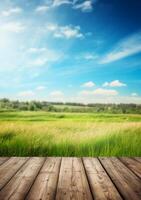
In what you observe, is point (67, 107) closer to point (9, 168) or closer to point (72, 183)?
point (9, 168)

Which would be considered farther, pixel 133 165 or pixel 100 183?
pixel 133 165

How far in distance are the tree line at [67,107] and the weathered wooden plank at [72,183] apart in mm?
5313

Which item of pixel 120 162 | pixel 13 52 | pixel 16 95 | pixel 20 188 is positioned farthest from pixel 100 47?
pixel 20 188

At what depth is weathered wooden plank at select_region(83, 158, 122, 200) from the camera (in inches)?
64.4

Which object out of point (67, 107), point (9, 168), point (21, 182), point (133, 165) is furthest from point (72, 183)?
point (67, 107)

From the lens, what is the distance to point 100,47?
291 inches

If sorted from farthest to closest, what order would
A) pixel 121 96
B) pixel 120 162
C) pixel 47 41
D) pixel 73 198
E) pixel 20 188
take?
pixel 121 96, pixel 47 41, pixel 120 162, pixel 20 188, pixel 73 198

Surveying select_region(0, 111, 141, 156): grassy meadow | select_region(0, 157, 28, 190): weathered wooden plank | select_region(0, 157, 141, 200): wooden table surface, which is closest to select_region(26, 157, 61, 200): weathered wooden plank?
select_region(0, 157, 141, 200): wooden table surface

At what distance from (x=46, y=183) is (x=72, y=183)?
197 millimetres

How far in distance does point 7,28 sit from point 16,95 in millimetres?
2856

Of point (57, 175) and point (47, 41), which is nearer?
point (57, 175)

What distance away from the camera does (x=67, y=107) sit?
406 inches

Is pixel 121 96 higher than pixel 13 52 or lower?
lower

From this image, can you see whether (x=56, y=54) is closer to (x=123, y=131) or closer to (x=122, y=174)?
(x=123, y=131)
